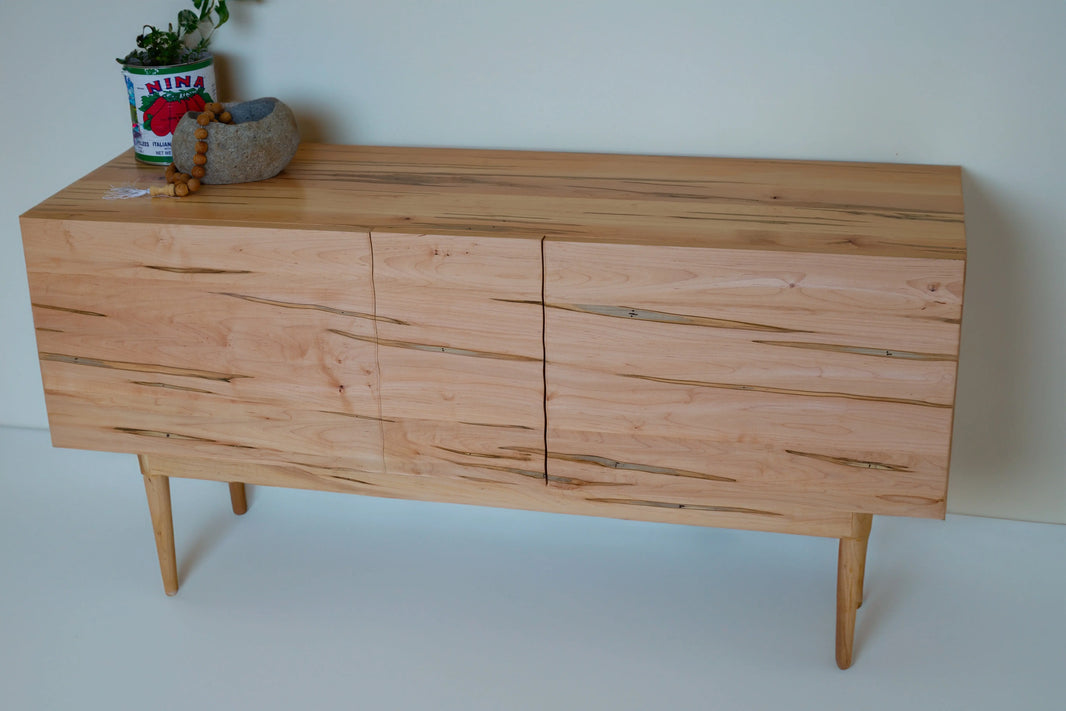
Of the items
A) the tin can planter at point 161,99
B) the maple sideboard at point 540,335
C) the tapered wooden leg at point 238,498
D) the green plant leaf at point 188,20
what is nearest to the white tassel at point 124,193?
the maple sideboard at point 540,335

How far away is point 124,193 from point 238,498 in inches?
25.1

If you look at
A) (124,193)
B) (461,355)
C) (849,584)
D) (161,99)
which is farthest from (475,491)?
(161,99)

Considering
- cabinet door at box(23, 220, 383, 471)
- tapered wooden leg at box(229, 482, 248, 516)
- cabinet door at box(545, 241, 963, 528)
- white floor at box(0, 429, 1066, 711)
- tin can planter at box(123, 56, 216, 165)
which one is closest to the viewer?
cabinet door at box(545, 241, 963, 528)

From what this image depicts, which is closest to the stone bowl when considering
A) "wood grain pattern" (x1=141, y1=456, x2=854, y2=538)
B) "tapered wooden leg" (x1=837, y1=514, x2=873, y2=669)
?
"wood grain pattern" (x1=141, y1=456, x2=854, y2=538)

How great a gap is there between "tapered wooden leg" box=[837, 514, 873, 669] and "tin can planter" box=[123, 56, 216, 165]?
119 centimetres

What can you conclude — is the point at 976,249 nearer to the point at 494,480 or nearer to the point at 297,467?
the point at 494,480

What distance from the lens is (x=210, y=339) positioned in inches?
62.9

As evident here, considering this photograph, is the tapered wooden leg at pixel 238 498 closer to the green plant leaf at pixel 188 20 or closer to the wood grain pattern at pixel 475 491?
the wood grain pattern at pixel 475 491

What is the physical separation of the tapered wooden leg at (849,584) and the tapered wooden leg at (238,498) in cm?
106

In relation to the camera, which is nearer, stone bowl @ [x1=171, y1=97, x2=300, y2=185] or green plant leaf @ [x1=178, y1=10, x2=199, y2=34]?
stone bowl @ [x1=171, y1=97, x2=300, y2=185]

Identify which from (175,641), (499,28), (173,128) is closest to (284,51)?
(173,128)

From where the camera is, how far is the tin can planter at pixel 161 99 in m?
1.75

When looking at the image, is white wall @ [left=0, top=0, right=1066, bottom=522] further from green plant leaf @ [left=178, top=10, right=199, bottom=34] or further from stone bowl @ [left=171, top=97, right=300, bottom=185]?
stone bowl @ [left=171, top=97, right=300, bottom=185]

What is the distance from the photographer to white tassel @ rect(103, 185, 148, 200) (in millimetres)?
1652
